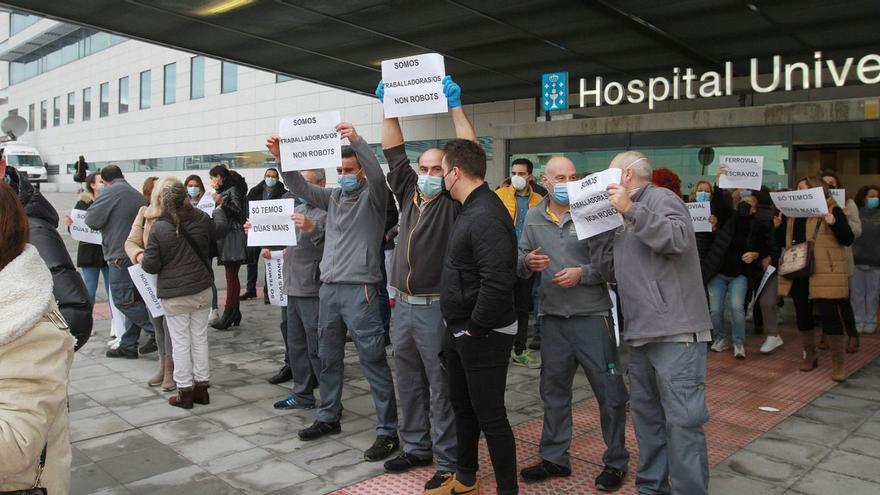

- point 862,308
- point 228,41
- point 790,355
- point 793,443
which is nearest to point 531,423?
point 793,443

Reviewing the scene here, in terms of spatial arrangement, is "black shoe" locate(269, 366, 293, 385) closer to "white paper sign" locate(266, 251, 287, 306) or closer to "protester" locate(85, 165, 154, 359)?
"white paper sign" locate(266, 251, 287, 306)

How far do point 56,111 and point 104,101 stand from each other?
9.58 m

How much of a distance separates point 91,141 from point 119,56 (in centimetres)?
647

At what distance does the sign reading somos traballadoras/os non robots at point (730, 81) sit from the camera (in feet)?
31.5

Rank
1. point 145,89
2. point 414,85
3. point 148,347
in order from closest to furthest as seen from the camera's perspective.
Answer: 1. point 414,85
2. point 148,347
3. point 145,89

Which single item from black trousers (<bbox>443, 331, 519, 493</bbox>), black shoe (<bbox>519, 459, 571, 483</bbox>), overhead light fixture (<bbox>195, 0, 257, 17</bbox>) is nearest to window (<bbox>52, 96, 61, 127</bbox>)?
overhead light fixture (<bbox>195, 0, 257, 17</bbox>)

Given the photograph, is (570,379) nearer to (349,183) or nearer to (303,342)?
(349,183)

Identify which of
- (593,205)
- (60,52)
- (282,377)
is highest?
(60,52)

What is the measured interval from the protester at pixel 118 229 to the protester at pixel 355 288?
9.59ft

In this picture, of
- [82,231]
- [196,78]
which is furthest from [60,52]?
[82,231]

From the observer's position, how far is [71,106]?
39.6 m

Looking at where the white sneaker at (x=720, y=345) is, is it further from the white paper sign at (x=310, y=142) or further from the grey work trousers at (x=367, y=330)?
the white paper sign at (x=310, y=142)

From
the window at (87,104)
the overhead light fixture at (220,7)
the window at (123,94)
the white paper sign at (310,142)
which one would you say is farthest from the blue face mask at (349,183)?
the window at (87,104)

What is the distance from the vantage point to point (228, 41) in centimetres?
1160
